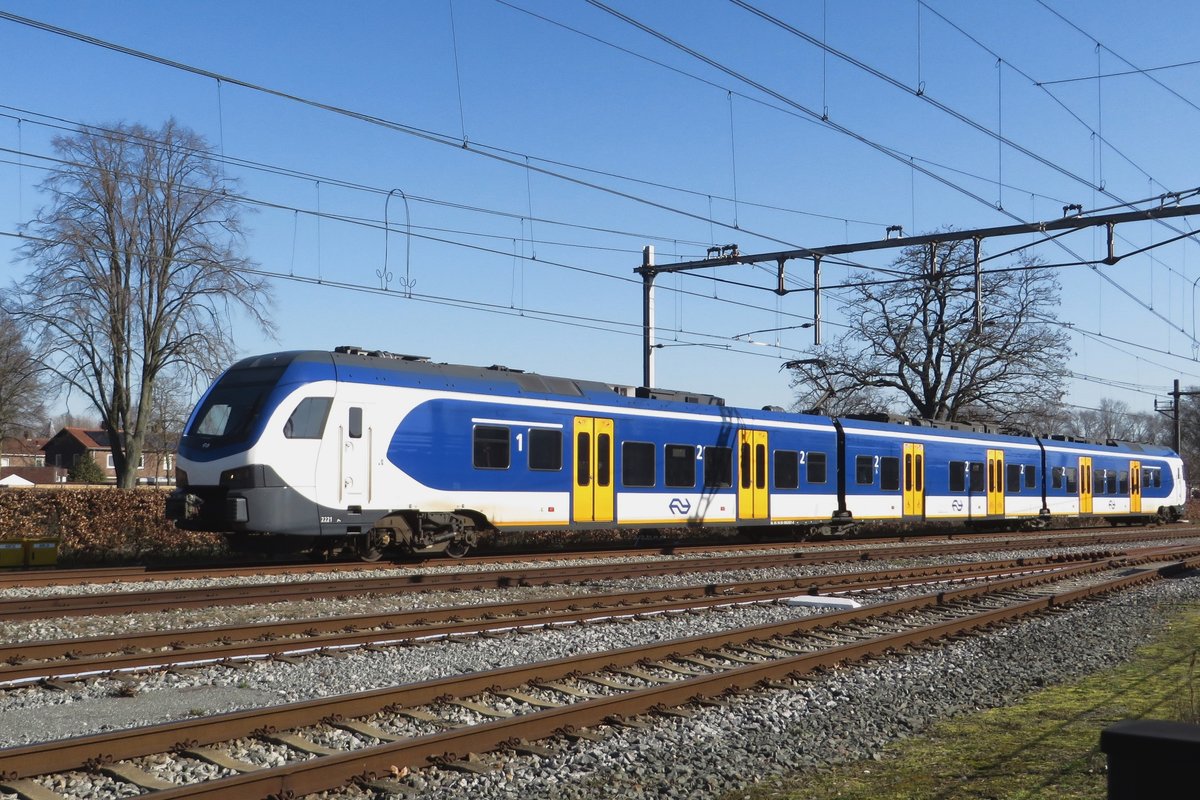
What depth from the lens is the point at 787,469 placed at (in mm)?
25141

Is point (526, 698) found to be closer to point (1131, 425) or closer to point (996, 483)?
point (996, 483)

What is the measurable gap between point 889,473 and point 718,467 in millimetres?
7097

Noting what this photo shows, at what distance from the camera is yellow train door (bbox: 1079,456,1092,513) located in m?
36.8

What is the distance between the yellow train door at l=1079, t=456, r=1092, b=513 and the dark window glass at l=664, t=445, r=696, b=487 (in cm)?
2019

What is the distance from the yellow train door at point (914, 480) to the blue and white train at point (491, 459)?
0.18 feet

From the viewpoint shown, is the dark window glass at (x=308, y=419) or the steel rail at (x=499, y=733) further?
the dark window glass at (x=308, y=419)

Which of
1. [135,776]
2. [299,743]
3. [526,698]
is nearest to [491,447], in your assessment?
[526,698]

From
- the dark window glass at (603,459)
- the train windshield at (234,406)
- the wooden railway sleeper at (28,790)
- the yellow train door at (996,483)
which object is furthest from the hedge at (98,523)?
the yellow train door at (996,483)

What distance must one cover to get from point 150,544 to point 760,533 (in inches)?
561

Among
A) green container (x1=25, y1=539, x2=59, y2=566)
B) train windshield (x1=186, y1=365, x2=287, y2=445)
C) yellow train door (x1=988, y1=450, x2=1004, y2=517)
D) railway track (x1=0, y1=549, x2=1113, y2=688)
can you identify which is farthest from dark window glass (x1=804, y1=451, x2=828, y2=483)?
green container (x1=25, y1=539, x2=59, y2=566)

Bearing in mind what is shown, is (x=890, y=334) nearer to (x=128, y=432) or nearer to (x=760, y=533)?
(x=760, y=533)

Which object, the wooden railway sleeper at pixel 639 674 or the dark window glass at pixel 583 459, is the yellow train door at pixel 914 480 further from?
the wooden railway sleeper at pixel 639 674

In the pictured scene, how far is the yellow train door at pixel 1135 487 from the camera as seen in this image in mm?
39969

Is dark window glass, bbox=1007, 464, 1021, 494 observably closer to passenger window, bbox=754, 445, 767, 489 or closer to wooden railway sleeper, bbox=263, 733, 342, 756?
passenger window, bbox=754, 445, 767, 489
